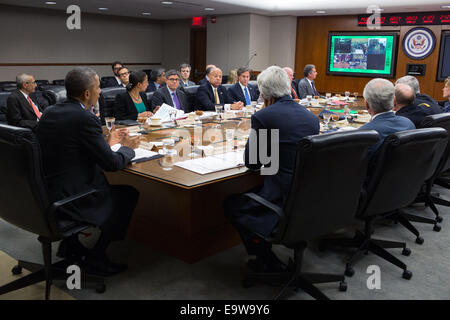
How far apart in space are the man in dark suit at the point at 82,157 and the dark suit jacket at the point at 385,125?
147 cm

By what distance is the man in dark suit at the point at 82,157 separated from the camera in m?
2.19

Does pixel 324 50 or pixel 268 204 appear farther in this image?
pixel 324 50

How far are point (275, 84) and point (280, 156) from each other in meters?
0.43

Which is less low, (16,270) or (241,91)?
(241,91)

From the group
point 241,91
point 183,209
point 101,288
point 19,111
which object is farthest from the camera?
point 241,91

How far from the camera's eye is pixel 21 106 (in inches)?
196

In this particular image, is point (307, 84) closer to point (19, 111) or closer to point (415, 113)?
point (415, 113)

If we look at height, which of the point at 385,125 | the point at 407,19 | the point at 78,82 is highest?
the point at 407,19

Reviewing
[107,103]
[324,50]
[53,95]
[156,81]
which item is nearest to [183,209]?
[107,103]

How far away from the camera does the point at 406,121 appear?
2.70m

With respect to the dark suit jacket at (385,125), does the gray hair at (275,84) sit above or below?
above

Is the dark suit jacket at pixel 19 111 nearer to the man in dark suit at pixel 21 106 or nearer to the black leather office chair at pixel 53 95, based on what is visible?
the man in dark suit at pixel 21 106

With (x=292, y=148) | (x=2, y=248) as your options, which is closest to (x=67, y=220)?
(x=2, y=248)

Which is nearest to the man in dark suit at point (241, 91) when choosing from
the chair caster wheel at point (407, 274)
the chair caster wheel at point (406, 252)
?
the chair caster wheel at point (406, 252)
